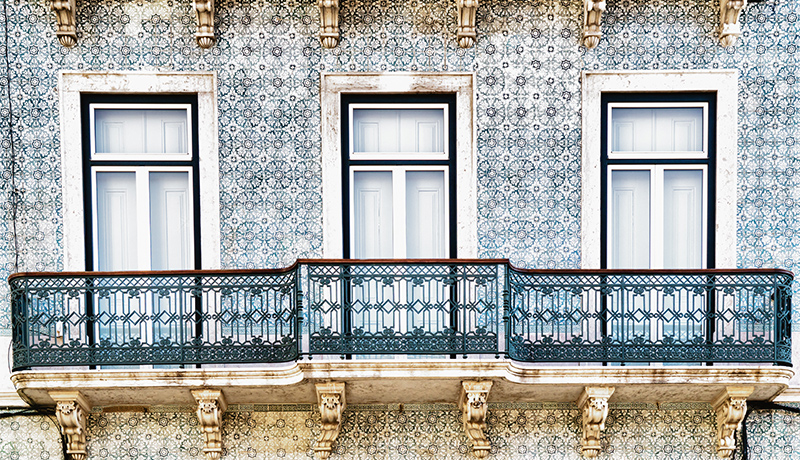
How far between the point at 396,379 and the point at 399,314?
52 cm

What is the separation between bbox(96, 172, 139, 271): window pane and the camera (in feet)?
30.3

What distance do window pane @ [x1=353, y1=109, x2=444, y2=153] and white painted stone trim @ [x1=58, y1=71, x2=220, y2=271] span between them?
1.29m

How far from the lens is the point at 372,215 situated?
926 centimetres

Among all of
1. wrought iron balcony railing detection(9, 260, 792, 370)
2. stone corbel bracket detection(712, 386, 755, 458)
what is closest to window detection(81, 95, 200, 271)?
wrought iron balcony railing detection(9, 260, 792, 370)

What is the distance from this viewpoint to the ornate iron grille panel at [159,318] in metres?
8.37

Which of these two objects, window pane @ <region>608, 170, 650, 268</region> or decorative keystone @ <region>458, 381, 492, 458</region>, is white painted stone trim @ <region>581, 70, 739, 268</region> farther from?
decorative keystone @ <region>458, 381, 492, 458</region>

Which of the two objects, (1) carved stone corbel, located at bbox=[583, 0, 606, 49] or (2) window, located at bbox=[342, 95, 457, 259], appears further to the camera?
(2) window, located at bbox=[342, 95, 457, 259]

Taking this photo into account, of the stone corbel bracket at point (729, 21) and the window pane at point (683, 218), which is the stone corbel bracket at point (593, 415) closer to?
the window pane at point (683, 218)

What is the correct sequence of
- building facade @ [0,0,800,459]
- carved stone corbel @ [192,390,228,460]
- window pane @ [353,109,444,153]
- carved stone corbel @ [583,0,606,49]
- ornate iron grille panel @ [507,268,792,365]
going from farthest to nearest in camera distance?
1. window pane @ [353,109,444,153]
2. carved stone corbel @ [583,0,606,49]
3. building facade @ [0,0,800,459]
4. carved stone corbel @ [192,390,228,460]
5. ornate iron grille panel @ [507,268,792,365]

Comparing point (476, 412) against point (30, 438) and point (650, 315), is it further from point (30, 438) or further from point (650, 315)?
point (30, 438)

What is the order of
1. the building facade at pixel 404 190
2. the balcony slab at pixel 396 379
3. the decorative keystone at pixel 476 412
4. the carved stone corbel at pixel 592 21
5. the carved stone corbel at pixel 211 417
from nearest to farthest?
the balcony slab at pixel 396 379, the decorative keystone at pixel 476 412, the carved stone corbel at pixel 211 417, the building facade at pixel 404 190, the carved stone corbel at pixel 592 21

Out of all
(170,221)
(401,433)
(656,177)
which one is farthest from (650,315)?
(170,221)

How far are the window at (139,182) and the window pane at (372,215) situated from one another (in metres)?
1.47

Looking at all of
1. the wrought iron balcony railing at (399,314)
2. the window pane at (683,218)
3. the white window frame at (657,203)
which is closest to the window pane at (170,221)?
the wrought iron balcony railing at (399,314)
